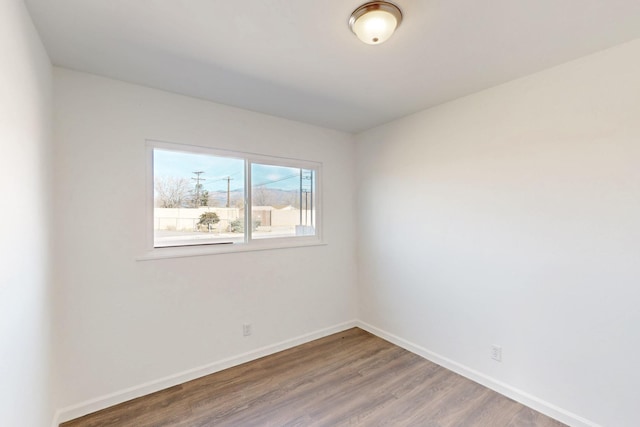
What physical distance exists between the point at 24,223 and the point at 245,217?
1659 mm

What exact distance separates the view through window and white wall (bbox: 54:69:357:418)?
0.46ft

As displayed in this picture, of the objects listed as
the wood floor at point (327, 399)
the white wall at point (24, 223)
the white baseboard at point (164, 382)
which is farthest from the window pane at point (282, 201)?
the white wall at point (24, 223)

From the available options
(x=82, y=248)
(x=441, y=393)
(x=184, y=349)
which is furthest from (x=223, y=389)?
(x=441, y=393)

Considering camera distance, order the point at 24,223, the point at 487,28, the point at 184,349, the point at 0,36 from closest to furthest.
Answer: the point at 0,36, the point at 24,223, the point at 487,28, the point at 184,349

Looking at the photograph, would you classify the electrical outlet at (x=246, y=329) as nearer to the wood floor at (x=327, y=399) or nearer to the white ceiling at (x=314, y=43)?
the wood floor at (x=327, y=399)

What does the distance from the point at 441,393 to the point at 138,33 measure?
130 inches

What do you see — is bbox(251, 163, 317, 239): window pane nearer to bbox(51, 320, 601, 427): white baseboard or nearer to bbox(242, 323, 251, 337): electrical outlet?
bbox(242, 323, 251, 337): electrical outlet

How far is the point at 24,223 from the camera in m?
1.38

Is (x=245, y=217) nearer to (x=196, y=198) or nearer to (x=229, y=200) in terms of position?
(x=229, y=200)

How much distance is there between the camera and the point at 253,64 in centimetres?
201

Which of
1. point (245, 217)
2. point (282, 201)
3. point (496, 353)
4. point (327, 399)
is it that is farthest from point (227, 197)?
point (496, 353)

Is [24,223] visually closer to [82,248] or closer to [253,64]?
[82,248]

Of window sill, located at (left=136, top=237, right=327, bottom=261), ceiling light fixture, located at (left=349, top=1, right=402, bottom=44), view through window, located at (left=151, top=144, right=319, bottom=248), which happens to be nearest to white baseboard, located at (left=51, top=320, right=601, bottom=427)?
window sill, located at (left=136, top=237, right=327, bottom=261)

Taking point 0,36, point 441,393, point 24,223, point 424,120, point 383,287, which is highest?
point 424,120
